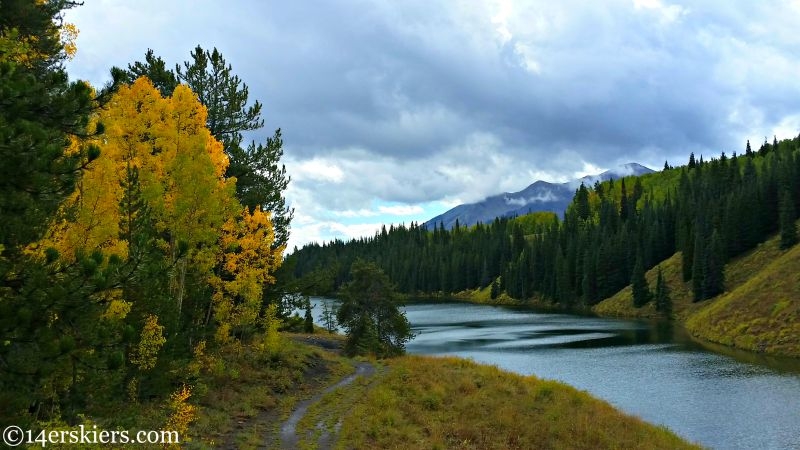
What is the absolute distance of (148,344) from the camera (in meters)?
18.2

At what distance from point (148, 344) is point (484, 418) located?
17534 mm

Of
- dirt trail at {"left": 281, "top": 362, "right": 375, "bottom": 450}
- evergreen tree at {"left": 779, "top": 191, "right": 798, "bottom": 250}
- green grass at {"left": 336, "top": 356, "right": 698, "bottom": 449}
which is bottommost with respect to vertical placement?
green grass at {"left": 336, "top": 356, "right": 698, "bottom": 449}

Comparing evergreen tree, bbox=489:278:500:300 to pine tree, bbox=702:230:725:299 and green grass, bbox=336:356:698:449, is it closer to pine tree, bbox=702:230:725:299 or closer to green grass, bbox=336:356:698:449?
pine tree, bbox=702:230:725:299

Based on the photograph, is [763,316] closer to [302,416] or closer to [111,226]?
[302,416]

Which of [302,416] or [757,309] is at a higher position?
[757,309]

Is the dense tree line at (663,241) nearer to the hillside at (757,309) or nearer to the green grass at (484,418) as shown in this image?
the hillside at (757,309)

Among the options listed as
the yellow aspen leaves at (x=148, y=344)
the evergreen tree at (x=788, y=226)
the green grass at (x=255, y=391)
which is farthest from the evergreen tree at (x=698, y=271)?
the yellow aspen leaves at (x=148, y=344)

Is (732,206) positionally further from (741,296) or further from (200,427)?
(200,427)

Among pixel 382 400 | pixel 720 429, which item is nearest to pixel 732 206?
pixel 720 429

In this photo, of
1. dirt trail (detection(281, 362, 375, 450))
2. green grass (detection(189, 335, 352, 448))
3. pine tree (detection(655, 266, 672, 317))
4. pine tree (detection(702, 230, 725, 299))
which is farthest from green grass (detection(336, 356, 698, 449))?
pine tree (detection(655, 266, 672, 317))

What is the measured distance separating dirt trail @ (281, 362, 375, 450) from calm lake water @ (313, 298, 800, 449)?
63.0ft

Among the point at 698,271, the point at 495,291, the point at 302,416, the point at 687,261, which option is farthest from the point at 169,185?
the point at 495,291

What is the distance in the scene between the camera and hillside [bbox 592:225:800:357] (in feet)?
206

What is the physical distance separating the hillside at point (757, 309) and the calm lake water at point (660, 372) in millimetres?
4482
